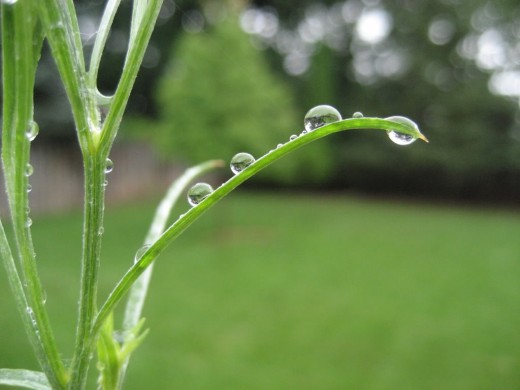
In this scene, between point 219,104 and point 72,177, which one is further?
point 72,177

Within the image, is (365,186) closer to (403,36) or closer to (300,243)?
(403,36)

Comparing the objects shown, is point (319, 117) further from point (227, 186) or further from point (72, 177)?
point (72, 177)

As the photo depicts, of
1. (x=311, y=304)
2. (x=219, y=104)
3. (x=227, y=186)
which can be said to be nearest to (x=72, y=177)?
(x=219, y=104)

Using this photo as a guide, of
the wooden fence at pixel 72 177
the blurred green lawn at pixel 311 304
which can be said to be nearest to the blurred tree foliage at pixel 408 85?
the wooden fence at pixel 72 177

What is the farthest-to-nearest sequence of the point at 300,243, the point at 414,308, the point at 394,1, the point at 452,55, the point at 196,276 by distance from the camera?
1. the point at 394,1
2. the point at 452,55
3. the point at 300,243
4. the point at 196,276
5. the point at 414,308

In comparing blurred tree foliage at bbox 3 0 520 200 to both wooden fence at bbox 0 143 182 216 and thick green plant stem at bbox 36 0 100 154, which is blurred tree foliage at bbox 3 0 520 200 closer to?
wooden fence at bbox 0 143 182 216

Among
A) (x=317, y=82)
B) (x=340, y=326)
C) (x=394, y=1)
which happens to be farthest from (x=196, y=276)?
(x=394, y=1)
